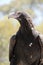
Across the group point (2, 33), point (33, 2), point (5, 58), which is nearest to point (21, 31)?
point (5, 58)

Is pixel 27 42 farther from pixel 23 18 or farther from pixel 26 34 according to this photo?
pixel 23 18

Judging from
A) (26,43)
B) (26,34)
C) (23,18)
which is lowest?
(26,43)

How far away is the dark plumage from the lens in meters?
6.07

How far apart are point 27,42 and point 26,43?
2 centimetres

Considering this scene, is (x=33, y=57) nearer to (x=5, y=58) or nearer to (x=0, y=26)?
(x=5, y=58)

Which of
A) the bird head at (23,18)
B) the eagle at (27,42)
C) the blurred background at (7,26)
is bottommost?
the eagle at (27,42)

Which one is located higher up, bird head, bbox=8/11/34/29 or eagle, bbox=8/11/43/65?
bird head, bbox=8/11/34/29

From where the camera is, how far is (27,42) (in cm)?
610

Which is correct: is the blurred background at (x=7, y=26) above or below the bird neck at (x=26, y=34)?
above

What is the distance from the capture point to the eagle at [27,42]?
606 cm

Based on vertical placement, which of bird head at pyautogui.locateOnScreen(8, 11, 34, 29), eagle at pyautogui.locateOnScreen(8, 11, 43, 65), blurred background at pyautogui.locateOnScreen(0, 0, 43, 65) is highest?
blurred background at pyautogui.locateOnScreen(0, 0, 43, 65)

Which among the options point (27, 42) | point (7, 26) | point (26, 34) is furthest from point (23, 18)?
point (7, 26)

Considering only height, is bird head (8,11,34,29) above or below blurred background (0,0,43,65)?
below

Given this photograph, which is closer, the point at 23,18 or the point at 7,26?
the point at 23,18
